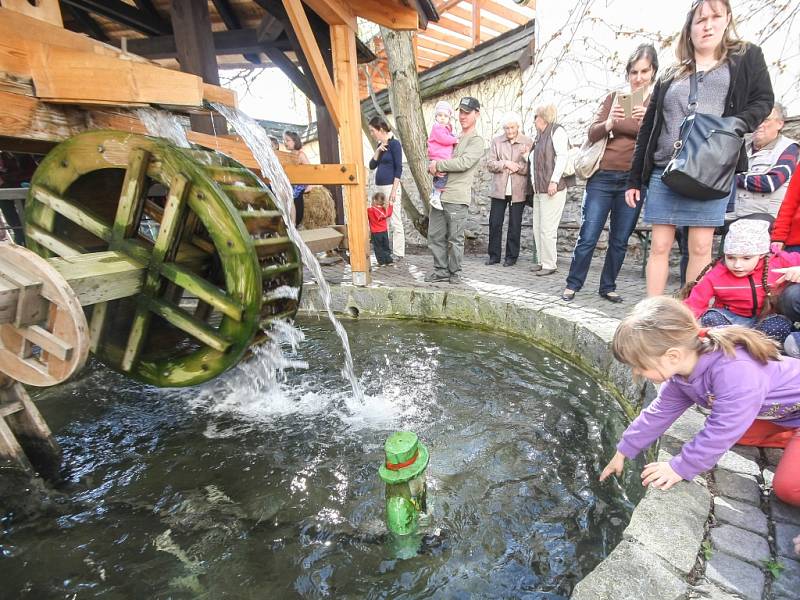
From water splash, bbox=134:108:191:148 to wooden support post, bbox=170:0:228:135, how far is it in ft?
6.78

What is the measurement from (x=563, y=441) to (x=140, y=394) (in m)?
3.13

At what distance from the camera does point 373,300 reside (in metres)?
4.59

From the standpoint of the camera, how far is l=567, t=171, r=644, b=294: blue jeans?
380 cm

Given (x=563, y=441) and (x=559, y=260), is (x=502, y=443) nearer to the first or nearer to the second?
(x=563, y=441)

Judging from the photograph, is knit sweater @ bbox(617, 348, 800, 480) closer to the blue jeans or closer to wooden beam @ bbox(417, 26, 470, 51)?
the blue jeans

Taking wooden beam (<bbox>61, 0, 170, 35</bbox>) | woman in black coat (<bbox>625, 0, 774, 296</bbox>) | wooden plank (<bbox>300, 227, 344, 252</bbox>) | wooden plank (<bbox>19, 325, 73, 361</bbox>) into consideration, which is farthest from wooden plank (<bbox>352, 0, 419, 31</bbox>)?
wooden plank (<bbox>19, 325, 73, 361</bbox>)

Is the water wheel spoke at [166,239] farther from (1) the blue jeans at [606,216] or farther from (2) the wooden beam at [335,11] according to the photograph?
(1) the blue jeans at [606,216]

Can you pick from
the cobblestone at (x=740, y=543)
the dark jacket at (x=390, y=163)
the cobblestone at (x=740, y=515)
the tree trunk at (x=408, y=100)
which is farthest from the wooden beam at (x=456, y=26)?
the cobblestone at (x=740, y=543)

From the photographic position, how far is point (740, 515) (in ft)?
4.65

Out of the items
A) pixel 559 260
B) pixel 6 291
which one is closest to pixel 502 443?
pixel 6 291

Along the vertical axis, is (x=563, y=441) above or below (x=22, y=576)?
above

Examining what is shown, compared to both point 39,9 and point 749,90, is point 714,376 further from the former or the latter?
point 39,9

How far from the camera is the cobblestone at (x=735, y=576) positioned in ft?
3.71

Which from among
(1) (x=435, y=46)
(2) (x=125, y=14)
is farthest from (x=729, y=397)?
(1) (x=435, y=46)
